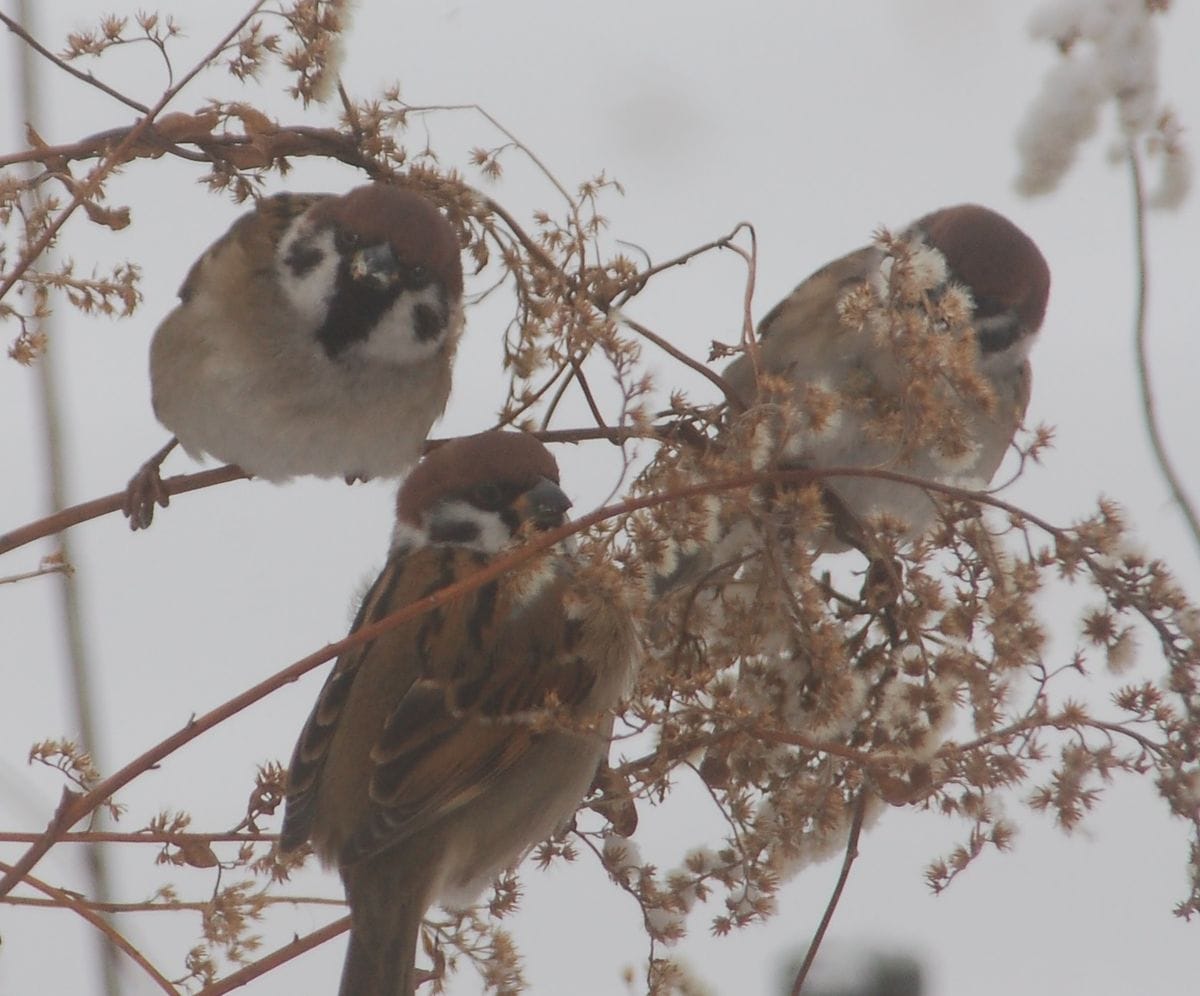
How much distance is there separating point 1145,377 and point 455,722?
1.08 metres

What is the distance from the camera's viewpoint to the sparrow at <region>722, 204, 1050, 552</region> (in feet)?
3.48

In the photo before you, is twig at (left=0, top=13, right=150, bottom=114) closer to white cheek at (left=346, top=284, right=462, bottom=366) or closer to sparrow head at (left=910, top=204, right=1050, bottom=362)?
white cheek at (left=346, top=284, right=462, bottom=366)

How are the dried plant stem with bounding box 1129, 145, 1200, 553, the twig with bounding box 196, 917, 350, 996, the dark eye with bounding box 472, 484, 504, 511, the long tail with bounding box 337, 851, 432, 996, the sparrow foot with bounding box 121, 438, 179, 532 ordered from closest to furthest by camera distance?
the dried plant stem with bounding box 1129, 145, 1200, 553
the twig with bounding box 196, 917, 350, 996
the long tail with bounding box 337, 851, 432, 996
the dark eye with bounding box 472, 484, 504, 511
the sparrow foot with bounding box 121, 438, 179, 532

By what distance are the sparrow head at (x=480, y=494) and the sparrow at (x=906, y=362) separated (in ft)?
0.78

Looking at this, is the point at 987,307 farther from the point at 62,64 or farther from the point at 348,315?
the point at 62,64

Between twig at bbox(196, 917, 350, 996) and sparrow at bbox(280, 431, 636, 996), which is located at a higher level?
sparrow at bbox(280, 431, 636, 996)

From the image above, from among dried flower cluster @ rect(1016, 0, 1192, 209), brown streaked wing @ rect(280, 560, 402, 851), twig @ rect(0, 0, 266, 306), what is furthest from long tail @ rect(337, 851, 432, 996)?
dried flower cluster @ rect(1016, 0, 1192, 209)

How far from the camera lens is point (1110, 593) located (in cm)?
103

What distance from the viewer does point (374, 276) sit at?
1.82 meters

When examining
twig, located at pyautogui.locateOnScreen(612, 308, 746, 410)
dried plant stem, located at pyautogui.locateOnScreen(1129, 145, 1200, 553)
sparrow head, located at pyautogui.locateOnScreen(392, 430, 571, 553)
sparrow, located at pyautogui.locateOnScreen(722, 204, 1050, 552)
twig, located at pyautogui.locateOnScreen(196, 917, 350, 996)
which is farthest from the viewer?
sparrow head, located at pyautogui.locateOnScreen(392, 430, 571, 553)

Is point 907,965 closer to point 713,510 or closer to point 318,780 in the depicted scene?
point 713,510

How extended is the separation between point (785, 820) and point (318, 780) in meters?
0.83

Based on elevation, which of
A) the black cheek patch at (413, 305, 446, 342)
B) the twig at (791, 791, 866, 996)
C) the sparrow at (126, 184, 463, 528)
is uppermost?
the sparrow at (126, 184, 463, 528)

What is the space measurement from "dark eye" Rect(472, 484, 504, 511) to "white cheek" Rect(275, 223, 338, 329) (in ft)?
1.32
